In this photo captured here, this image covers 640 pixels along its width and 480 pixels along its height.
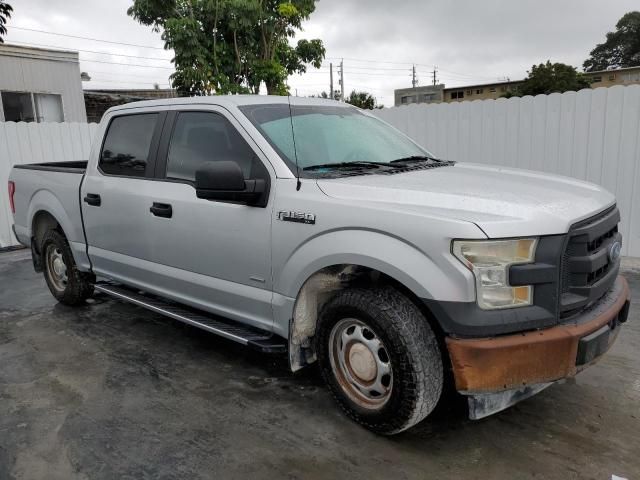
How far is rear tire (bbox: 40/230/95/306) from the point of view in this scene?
510 cm

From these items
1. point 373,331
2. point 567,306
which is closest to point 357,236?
point 373,331

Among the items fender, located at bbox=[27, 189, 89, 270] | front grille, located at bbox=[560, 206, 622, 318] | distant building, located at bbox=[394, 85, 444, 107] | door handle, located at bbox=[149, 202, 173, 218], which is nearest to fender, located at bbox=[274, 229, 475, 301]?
front grille, located at bbox=[560, 206, 622, 318]

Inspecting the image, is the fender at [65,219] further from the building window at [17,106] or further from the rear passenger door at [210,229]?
the building window at [17,106]

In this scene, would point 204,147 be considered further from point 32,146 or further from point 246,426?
point 32,146

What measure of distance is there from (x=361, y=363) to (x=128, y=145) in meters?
2.77

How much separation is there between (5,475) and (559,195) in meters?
3.22

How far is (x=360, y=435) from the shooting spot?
2.91m

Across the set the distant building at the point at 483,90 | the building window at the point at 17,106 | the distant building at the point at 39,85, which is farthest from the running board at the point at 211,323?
the distant building at the point at 483,90

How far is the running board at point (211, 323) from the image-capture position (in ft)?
10.6

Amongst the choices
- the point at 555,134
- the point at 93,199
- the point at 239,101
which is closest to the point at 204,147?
the point at 239,101

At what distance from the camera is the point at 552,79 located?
4212 cm

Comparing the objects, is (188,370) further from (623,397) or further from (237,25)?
(237,25)

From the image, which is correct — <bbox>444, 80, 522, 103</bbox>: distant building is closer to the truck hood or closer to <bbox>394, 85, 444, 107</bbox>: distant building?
<bbox>394, 85, 444, 107</bbox>: distant building

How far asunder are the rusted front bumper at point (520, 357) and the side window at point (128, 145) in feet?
9.34
